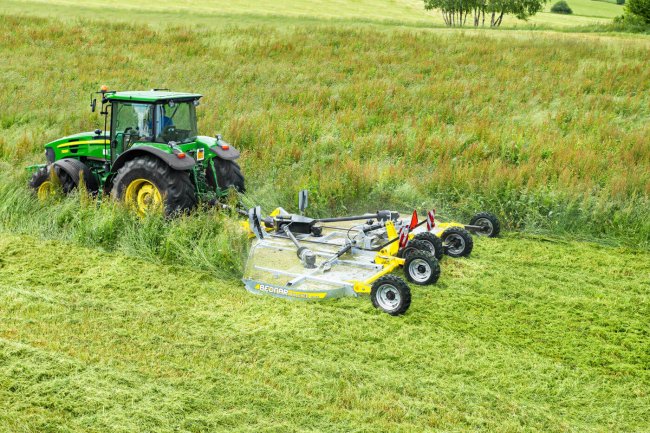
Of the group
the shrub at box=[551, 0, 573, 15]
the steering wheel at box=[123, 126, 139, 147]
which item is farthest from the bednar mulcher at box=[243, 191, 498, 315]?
the shrub at box=[551, 0, 573, 15]

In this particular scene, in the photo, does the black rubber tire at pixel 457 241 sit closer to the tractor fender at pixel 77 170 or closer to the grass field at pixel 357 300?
the grass field at pixel 357 300

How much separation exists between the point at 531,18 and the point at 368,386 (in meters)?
54.9

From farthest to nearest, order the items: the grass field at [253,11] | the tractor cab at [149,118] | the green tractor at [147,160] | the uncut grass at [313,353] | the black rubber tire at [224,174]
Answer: the grass field at [253,11] → the black rubber tire at [224,174] → the tractor cab at [149,118] → the green tractor at [147,160] → the uncut grass at [313,353]

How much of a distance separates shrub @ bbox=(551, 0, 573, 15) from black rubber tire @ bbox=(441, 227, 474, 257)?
57.5 meters

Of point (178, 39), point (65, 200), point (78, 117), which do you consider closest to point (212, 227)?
point (65, 200)

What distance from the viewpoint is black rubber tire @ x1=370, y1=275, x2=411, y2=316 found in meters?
6.51

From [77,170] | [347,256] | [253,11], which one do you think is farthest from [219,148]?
[253,11]

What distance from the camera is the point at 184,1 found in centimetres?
4147

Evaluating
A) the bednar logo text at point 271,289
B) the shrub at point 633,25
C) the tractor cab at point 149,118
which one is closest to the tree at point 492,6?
the shrub at point 633,25

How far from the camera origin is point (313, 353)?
5809 mm

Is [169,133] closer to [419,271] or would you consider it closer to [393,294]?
[419,271]

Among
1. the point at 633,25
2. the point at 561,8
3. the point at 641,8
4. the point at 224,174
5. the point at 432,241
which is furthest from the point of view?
the point at 561,8

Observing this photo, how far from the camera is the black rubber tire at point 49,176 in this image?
31.6 feet

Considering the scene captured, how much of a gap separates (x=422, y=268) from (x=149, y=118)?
13.4 feet
